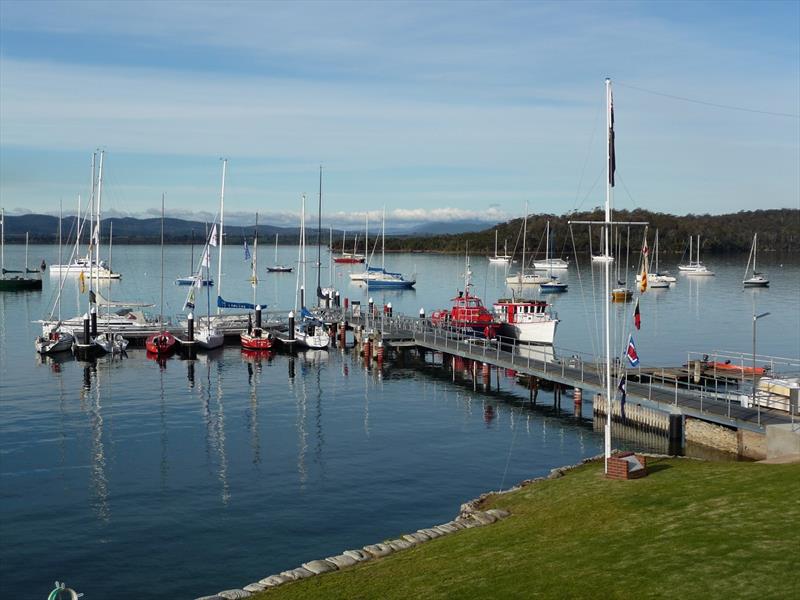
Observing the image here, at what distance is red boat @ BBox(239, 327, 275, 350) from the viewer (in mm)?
74312

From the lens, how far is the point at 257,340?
74438mm

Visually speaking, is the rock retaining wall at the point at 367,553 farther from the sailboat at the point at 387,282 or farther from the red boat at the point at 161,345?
the sailboat at the point at 387,282

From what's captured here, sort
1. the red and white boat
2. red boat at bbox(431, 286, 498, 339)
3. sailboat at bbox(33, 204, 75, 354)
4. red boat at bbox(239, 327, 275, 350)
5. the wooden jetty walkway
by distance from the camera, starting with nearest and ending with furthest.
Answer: the wooden jetty walkway
sailboat at bbox(33, 204, 75, 354)
red boat at bbox(239, 327, 275, 350)
red boat at bbox(431, 286, 498, 339)
the red and white boat

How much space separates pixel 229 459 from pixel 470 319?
41.8 meters

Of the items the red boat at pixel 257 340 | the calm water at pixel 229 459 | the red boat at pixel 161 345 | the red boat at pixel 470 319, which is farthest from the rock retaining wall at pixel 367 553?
the red boat at pixel 470 319

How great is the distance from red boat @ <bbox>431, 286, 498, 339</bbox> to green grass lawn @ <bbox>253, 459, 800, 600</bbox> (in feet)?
162

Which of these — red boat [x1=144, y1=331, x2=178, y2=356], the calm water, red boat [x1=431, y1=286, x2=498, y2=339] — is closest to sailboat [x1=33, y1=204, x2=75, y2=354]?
the calm water

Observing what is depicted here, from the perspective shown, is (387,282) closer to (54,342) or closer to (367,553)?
(54,342)

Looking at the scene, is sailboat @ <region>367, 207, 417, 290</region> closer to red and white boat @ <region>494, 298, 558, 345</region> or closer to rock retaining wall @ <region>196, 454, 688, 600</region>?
red and white boat @ <region>494, 298, 558, 345</region>

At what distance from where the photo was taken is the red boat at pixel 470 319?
77.1 metres

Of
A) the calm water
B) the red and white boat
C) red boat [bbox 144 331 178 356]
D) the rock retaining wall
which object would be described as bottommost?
the calm water

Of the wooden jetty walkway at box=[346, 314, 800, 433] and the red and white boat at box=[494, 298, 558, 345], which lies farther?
the red and white boat at box=[494, 298, 558, 345]

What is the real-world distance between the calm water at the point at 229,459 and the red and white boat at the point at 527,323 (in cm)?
915

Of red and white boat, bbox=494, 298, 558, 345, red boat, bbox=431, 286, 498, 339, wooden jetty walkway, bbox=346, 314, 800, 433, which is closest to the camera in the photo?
wooden jetty walkway, bbox=346, 314, 800, 433
